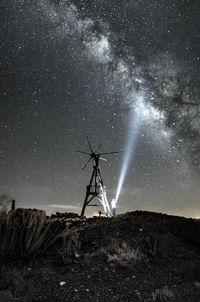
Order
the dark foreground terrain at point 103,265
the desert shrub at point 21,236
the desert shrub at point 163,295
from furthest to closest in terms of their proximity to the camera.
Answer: the desert shrub at point 21,236 → the dark foreground terrain at point 103,265 → the desert shrub at point 163,295

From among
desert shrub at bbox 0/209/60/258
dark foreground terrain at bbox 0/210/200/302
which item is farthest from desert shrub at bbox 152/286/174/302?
desert shrub at bbox 0/209/60/258

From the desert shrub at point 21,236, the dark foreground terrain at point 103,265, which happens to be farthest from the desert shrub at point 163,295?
the desert shrub at point 21,236

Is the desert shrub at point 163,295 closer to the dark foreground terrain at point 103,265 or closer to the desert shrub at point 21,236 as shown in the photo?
the dark foreground terrain at point 103,265

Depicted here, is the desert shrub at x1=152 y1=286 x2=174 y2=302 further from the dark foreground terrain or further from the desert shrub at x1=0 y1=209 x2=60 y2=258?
the desert shrub at x1=0 y1=209 x2=60 y2=258

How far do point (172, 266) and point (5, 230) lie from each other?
434 cm

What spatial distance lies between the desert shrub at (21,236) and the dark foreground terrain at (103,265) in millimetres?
26

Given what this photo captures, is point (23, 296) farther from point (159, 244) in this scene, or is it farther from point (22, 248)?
point (159, 244)

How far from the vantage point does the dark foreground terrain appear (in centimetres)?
645

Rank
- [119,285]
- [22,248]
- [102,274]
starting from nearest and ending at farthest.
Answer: [119,285] < [102,274] < [22,248]

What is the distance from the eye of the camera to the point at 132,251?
9.12 metres

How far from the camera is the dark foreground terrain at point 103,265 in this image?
6.45 m

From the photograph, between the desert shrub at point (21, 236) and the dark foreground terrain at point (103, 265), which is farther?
the desert shrub at point (21, 236)

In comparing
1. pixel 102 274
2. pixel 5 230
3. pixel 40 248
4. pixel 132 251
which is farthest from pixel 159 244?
pixel 5 230

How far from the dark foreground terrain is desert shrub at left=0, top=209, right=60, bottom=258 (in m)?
0.03
